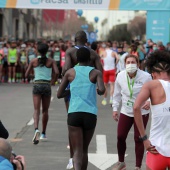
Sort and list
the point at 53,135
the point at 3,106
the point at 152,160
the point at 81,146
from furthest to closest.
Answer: the point at 3,106 → the point at 53,135 → the point at 81,146 → the point at 152,160

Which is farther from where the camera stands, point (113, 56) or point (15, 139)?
point (113, 56)

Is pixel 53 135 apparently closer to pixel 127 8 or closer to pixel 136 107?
pixel 136 107

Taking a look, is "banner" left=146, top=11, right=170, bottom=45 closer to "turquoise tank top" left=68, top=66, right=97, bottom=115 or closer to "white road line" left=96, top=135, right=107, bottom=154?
"white road line" left=96, top=135, right=107, bottom=154

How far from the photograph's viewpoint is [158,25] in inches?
1018

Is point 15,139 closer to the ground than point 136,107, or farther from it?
closer to the ground

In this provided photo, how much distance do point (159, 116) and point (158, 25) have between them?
20596mm

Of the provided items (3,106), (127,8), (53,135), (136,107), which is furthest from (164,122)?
(127,8)

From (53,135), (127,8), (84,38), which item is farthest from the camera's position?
(127,8)

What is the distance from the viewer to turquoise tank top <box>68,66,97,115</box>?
24.5ft

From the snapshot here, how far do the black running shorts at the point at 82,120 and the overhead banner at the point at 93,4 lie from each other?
16.5 metres

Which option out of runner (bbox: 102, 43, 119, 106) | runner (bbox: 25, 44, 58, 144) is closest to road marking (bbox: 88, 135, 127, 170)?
runner (bbox: 25, 44, 58, 144)

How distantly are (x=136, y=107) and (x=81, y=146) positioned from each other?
206cm

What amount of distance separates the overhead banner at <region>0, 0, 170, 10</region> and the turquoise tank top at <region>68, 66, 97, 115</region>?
53.7ft

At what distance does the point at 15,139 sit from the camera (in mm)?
11406
